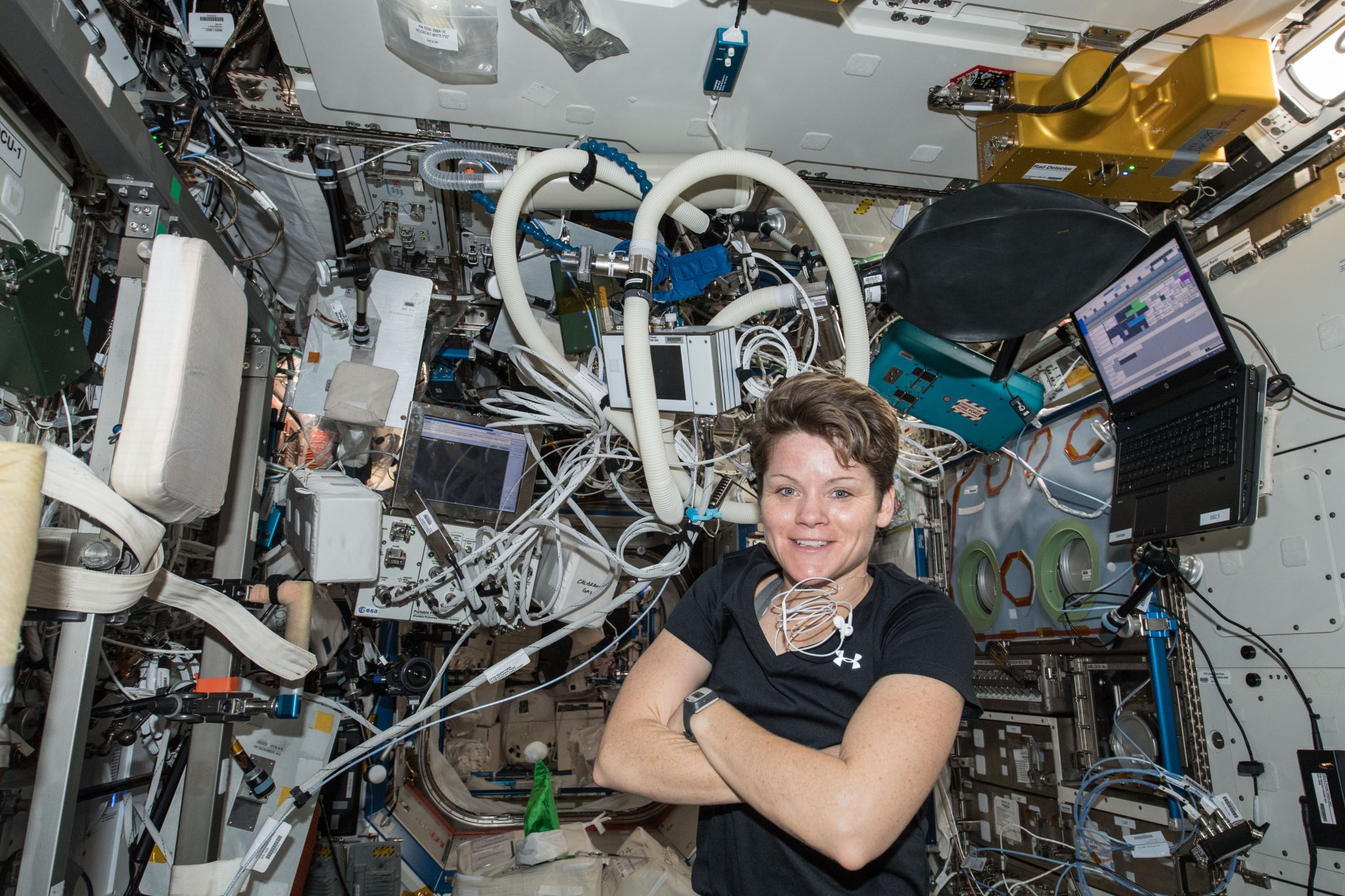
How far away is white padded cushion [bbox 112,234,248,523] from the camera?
4.08 feet

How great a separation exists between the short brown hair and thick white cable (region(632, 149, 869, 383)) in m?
0.49

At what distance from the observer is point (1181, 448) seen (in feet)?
6.94

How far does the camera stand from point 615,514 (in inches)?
150

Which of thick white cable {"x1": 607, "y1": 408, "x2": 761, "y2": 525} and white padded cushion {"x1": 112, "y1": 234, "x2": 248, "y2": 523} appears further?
thick white cable {"x1": 607, "y1": 408, "x2": 761, "y2": 525}

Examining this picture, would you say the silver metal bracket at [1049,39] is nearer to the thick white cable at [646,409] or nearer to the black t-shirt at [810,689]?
the thick white cable at [646,409]

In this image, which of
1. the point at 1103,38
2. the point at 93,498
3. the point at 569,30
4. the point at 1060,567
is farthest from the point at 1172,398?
the point at 93,498

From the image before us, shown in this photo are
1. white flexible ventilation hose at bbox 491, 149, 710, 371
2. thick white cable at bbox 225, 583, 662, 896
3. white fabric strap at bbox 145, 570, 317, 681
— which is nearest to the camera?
white fabric strap at bbox 145, 570, 317, 681

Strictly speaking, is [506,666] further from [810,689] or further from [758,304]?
[758,304]

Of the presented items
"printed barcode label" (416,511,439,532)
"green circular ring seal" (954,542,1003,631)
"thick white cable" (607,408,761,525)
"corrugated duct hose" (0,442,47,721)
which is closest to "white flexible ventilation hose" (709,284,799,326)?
"thick white cable" (607,408,761,525)

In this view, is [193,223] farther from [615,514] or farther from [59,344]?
[615,514]

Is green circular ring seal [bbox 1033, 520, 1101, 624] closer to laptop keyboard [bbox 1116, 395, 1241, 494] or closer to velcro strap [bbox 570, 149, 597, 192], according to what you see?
laptop keyboard [bbox 1116, 395, 1241, 494]

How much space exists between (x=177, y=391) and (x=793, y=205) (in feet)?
5.18

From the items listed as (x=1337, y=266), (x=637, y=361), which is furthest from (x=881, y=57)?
(x=1337, y=266)

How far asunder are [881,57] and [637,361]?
3.49 feet
